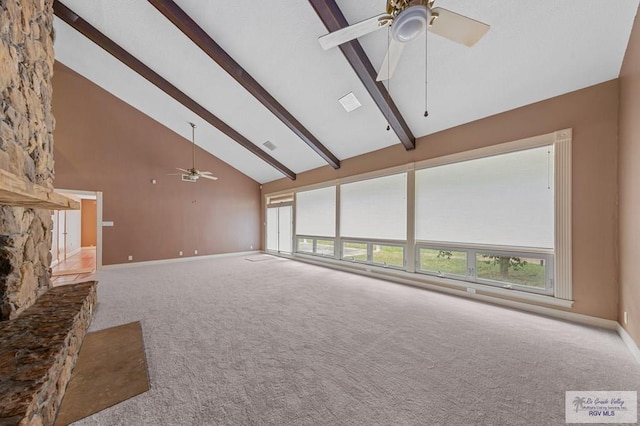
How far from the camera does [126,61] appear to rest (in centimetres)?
466

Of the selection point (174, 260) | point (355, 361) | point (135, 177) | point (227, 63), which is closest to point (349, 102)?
point (227, 63)

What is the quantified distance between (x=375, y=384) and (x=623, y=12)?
14.4ft

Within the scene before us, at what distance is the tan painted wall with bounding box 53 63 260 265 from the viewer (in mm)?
5828

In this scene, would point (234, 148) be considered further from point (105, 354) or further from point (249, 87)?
point (105, 354)

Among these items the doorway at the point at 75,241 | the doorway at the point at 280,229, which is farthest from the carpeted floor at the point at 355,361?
the doorway at the point at 280,229

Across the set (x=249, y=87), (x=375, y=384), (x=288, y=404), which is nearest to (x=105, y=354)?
(x=288, y=404)

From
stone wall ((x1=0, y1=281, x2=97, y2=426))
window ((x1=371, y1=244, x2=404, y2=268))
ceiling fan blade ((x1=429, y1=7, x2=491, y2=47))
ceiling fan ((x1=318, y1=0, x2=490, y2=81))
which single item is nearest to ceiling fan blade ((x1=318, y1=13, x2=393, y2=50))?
ceiling fan ((x1=318, y1=0, x2=490, y2=81))

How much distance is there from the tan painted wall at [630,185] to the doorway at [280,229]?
7.33 m

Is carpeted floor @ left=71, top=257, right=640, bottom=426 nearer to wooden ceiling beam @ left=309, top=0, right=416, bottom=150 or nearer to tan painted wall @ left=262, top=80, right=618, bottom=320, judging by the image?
tan painted wall @ left=262, top=80, right=618, bottom=320

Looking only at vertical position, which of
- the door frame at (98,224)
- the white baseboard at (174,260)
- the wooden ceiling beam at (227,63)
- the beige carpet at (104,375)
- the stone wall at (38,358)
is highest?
the wooden ceiling beam at (227,63)

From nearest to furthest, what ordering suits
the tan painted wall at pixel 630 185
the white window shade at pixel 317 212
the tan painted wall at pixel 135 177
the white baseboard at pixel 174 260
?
the tan painted wall at pixel 630 185 < the tan painted wall at pixel 135 177 < the white baseboard at pixel 174 260 < the white window shade at pixel 317 212

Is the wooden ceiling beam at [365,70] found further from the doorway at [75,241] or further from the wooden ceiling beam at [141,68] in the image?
the doorway at [75,241]

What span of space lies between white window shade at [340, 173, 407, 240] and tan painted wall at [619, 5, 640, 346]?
286 cm

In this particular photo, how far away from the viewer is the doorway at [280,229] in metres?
8.53
